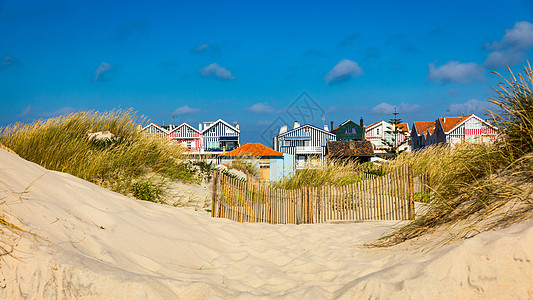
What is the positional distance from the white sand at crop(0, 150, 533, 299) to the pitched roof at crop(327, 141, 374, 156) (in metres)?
41.8

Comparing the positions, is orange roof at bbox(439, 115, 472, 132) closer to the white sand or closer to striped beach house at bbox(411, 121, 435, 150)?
striped beach house at bbox(411, 121, 435, 150)

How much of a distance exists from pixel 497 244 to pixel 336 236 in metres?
3.44

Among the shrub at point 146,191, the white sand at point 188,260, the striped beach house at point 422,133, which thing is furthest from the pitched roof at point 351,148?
the white sand at point 188,260

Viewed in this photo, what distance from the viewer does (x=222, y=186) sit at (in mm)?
7516

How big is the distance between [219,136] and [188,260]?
48.5 m

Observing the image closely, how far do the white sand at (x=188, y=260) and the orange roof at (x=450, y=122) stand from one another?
42.5 meters

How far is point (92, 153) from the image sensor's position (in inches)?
310

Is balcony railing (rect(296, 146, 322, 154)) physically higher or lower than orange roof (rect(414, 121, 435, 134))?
lower

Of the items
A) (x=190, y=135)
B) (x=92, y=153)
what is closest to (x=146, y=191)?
(x=92, y=153)

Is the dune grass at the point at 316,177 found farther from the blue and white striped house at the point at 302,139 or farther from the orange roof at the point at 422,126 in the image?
the orange roof at the point at 422,126

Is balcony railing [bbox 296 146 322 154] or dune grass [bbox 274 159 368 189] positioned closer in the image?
dune grass [bbox 274 159 368 189]

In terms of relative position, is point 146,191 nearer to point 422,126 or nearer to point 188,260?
point 188,260

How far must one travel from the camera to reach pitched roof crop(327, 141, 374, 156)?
152ft

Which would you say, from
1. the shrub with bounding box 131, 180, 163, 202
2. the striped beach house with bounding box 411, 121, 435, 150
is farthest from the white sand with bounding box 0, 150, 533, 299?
the striped beach house with bounding box 411, 121, 435, 150
